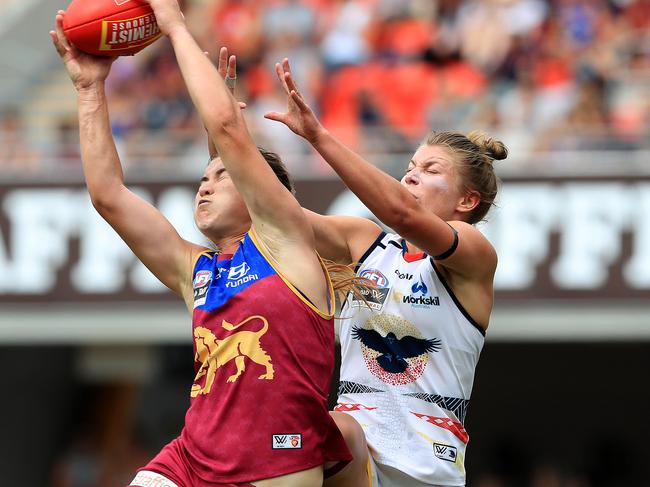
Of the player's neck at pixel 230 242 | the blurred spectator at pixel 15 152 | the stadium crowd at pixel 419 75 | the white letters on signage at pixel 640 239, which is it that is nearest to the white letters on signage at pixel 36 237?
the blurred spectator at pixel 15 152

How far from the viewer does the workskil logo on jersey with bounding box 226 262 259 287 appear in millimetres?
3975

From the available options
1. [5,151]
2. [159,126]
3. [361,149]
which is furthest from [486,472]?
[5,151]

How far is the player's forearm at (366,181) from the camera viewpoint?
4070 mm

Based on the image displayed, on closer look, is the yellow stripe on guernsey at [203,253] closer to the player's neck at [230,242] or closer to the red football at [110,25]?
the player's neck at [230,242]

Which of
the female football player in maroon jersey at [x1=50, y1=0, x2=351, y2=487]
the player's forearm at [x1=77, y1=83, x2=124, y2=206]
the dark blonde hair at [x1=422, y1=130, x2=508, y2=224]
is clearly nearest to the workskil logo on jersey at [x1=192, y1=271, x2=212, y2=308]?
the female football player in maroon jersey at [x1=50, y1=0, x2=351, y2=487]

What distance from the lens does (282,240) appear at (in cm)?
394

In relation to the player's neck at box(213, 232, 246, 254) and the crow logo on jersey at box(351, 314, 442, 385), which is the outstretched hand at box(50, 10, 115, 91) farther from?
the crow logo on jersey at box(351, 314, 442, 385)

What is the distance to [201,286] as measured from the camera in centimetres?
412

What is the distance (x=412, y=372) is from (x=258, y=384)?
82 cm

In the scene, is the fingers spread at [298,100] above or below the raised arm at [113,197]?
above

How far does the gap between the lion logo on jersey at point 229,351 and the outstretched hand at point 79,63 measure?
1.06m

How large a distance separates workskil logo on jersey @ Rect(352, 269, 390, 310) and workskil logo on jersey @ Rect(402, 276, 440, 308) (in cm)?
8

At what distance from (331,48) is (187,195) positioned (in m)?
2.81

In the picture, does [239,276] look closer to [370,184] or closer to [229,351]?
[229,351]
